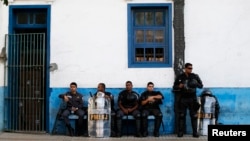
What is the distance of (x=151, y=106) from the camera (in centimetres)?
1256

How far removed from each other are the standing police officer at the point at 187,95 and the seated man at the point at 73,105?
8.16 ft

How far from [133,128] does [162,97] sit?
1.14 m

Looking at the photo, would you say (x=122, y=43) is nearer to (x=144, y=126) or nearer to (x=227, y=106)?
(x=144, y=126)

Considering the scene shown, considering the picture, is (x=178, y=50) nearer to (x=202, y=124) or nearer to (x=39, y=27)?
(x=202, y=124)

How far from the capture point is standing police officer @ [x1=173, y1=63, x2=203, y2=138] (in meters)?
12.3

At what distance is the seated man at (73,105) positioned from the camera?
1248cm

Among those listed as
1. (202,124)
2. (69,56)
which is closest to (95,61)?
(69,56)

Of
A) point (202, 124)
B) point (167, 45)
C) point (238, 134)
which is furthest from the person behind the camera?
point (167, 45)

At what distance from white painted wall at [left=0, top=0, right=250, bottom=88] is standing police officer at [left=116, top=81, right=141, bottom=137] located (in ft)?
1.55

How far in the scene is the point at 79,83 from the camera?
13102 millimetres

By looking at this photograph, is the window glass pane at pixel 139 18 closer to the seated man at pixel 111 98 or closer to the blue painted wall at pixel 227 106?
the blue painted wall at pixel 227 106

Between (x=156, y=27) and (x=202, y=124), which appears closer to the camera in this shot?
(x=202, y=124)

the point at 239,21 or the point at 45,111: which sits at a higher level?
the point at 239,21

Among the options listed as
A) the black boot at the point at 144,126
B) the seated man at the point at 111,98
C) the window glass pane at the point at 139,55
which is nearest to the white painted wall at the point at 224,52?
the window glass pane at the point at 139,55
